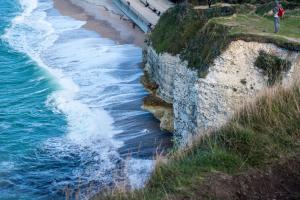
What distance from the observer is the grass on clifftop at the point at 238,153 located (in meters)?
7.38

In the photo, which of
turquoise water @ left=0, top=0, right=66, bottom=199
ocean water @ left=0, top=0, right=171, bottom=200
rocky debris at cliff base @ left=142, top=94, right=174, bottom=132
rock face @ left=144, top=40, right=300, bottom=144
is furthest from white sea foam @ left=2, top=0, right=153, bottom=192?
rock face @ left=144, top=40, right=300, bottom=144

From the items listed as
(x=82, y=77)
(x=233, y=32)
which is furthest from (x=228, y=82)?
(x=82, y=77)

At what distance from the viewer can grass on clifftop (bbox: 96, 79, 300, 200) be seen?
738cm

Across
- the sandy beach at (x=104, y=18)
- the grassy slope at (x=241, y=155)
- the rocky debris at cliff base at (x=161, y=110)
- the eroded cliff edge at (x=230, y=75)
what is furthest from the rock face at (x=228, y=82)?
the sandy beach at (x=104, y=18)

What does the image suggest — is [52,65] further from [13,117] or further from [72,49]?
[13,117]

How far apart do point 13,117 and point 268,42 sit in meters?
18.5

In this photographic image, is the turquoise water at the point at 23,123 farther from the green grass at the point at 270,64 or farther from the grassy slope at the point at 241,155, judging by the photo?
the grassy slope at the point at 241,155

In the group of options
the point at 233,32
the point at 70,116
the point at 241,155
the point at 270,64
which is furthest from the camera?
the point at 70,116

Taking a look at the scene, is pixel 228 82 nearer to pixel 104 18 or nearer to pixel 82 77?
pixel 82 77

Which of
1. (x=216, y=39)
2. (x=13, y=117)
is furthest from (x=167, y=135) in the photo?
(x=13, y=117)

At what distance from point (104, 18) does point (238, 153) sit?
55.0 m

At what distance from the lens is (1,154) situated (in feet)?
86.6

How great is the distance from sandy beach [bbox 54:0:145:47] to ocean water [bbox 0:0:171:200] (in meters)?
2.16

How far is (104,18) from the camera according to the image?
61688mm
